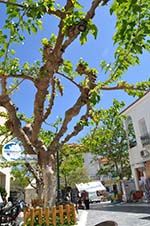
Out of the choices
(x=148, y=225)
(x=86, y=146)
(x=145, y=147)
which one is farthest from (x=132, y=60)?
(x=145, y=147)

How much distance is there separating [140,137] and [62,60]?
56.2ft

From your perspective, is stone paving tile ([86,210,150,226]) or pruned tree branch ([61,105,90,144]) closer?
pruned tree branch ([61,105,90,144])

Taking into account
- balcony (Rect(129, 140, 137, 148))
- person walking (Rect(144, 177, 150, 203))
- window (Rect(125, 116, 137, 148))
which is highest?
window (Rect(125, 116, 137, 148))

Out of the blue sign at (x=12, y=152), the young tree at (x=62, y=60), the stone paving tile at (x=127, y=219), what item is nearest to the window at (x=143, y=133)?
the stone paving tile at (x=127, y=219)

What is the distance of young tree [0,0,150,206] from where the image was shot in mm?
4066

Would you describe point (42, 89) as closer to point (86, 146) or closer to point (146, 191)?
point (86, 146)

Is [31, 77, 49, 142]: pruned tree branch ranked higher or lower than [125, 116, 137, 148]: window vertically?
lower

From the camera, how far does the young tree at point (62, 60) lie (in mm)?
4066

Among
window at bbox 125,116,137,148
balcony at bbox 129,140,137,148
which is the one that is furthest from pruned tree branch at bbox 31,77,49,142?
window at bbox 125,116,137,148

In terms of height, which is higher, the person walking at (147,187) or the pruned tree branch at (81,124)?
the pruned tree branch at (81,124)

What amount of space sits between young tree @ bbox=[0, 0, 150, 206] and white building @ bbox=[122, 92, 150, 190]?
10986mm

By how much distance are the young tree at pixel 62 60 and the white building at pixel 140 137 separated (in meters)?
11.0

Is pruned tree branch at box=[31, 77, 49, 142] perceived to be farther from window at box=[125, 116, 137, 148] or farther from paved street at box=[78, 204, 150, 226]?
window at box=[125, 116, 137, 148]

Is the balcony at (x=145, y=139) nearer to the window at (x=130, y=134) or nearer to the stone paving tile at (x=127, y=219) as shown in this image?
the window at (x=130, y=134)
